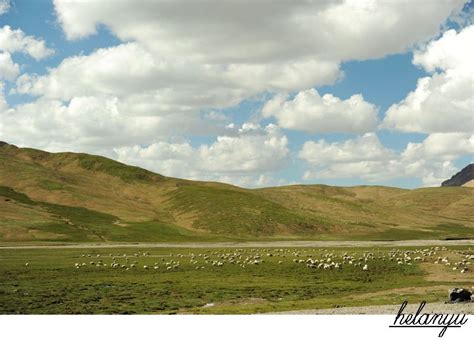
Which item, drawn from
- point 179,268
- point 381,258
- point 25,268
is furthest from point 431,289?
point 25,268

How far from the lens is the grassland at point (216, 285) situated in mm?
48969

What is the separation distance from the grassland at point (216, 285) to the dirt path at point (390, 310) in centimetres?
232

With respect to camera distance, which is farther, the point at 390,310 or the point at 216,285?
the point at 216,285

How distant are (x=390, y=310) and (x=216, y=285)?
24421 mm

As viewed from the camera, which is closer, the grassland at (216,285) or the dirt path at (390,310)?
the dirt path at (390,310)

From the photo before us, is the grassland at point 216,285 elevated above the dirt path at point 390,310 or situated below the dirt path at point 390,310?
below

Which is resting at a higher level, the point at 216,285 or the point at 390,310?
the point at 390,310

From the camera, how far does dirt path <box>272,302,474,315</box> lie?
139 feet

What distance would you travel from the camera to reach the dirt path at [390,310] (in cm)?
4234

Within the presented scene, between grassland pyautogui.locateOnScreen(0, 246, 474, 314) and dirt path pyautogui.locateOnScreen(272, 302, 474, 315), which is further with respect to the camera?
grassland pyautogui.locateOnScreen(0, 246, 474, 314)

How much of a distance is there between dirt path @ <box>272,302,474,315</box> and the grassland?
232cm

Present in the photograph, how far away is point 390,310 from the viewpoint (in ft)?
142

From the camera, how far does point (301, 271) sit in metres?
76.1
